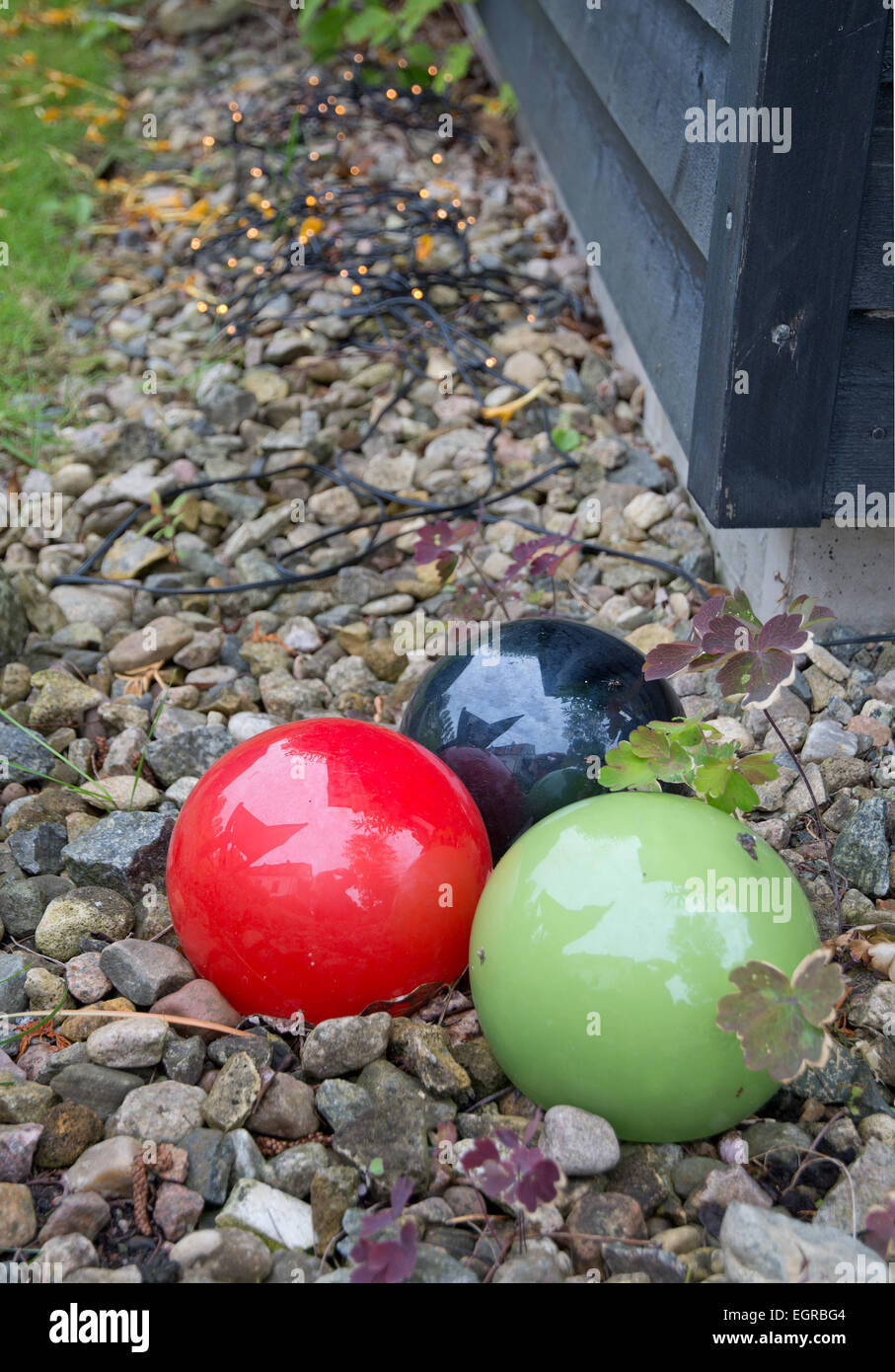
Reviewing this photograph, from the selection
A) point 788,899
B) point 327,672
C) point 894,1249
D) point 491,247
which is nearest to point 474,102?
→ point 491,247

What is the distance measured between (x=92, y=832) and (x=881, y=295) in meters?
1.99

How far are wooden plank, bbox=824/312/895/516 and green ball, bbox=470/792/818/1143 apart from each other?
1.19 m

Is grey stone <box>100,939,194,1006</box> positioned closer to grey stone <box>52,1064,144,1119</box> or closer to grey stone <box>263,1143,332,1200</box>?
grey stone <box>52,1064,144,1119</box>

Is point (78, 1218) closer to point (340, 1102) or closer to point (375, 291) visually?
point (340, 1102)

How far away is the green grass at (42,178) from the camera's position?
4.70 meters

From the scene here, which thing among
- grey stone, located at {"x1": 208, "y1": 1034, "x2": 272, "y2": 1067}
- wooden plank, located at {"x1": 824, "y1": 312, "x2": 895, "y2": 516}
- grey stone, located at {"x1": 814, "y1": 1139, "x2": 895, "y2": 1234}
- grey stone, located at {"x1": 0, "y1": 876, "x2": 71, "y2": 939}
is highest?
wooden plank, located at {"x1": 824, "y1": 312, "x2": 895, "y2": 516}

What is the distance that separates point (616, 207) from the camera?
410 centimetres

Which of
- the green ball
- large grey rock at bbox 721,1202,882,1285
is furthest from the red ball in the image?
large grey rock at bbox 721,1202,882,1285

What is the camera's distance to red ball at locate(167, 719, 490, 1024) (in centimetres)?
187

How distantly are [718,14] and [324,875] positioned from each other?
Answer: 215 centimetres

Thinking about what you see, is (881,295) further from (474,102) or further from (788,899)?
(474,102)

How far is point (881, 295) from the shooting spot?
2.50 m

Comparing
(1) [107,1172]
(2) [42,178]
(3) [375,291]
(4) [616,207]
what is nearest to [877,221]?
(4) [616,207]
